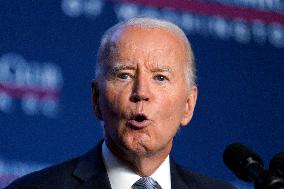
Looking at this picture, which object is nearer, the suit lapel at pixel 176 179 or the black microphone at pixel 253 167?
the black microphone at pixel 253 167

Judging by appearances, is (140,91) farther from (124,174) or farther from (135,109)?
(124,174)

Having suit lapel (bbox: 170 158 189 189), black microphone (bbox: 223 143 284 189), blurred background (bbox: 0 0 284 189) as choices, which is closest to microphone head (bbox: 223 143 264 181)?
black microphone (bbox: 223 143 284 189)

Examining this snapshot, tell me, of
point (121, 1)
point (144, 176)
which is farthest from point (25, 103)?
point (144, 176)

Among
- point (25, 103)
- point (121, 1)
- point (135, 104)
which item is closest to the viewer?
point (135, 104)

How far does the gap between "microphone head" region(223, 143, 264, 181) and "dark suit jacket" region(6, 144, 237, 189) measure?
0.45 meters

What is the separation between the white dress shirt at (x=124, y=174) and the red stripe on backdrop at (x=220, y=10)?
89 centimetres

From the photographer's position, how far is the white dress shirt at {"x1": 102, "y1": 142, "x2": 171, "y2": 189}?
1.65m

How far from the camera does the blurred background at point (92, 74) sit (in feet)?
7.23

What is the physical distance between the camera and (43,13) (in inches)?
90.4

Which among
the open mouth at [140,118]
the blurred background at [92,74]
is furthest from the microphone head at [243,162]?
the blurred background at [92,74]

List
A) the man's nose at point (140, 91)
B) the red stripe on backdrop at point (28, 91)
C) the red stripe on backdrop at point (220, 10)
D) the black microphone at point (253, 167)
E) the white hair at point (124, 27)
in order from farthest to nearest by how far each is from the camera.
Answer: the red stripe on backdrop at point (220, 10), the red stripe on backdrop at point (28, 91), the white hair at point (124, 27), the man's nose at point (140, 91), the black microphone at point (253, 167)

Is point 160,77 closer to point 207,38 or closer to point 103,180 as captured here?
point 103,180

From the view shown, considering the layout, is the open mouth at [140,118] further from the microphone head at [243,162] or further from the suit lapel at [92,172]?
the microphone head at [243,162]

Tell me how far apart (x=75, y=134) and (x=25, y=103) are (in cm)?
22
